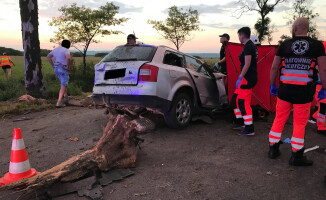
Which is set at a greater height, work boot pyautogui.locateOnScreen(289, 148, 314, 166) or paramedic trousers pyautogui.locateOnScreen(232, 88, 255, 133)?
paramedic trousers pyautogui.locateOnScreen(232, 88, 255, 133)

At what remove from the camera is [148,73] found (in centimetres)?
484

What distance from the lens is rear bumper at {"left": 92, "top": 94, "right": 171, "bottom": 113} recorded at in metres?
4.84

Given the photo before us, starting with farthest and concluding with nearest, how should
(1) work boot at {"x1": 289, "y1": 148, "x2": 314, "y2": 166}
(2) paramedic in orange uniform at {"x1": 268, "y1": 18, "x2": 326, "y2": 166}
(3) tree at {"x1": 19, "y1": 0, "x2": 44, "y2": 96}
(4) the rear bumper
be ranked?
(3) tree at {"x1": 19, "y1": 0, "x2": 44, "y2": 96} < (4) the rear bumper < (1) work boot at {"x1": 289, "y1": 148, "x2": 314, "y2": 166} < (2) paramedic in orange uniform at {"x1": 268, "y1": 18, "x2": 326, "y2": 166}

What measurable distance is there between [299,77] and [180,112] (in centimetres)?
236

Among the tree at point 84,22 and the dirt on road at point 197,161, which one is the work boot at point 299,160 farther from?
the tree at point 84,22

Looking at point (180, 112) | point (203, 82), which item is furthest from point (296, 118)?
point (203, 82)

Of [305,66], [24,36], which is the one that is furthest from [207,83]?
[24,36]

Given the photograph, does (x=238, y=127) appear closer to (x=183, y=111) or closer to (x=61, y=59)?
(x=183, y=111)

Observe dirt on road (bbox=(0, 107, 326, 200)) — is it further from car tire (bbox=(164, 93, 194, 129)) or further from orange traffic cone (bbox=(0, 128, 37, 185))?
orange traffic cone (bbox=(0, 128, 37, 185))

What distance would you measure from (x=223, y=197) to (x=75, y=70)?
77.3ft

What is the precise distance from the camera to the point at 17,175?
3408 mm

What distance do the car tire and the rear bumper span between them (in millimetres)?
181

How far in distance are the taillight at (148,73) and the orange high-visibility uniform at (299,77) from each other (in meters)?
2.10

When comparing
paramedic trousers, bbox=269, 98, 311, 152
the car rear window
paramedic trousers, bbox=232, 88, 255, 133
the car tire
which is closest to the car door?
the car tire
